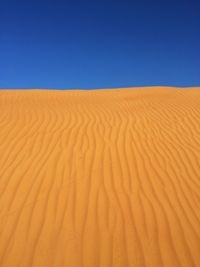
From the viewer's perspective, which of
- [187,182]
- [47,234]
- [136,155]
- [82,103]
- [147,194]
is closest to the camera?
[47,234]

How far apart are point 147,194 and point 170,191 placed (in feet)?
1.24

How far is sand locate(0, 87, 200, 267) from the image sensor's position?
10.1ft

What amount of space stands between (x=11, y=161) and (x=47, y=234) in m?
2.16

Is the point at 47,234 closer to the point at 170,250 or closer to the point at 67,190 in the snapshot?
the point at 67,190

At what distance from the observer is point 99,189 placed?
4250 mm

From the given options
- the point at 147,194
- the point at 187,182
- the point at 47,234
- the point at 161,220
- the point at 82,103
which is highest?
the point at 82,103

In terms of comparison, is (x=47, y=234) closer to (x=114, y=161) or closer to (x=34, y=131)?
(x=114, y=161)

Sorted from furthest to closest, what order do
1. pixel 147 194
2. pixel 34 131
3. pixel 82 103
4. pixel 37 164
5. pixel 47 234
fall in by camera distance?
pixel 82 103 < pixel 34 131 < pixel 37 164 < pixel 147 194 < pixel 47 234

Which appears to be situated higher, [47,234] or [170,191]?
[170,191]

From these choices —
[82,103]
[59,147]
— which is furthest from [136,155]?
[82,103]

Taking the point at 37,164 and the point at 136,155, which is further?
the point at 136,155

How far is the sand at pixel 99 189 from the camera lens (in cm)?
307

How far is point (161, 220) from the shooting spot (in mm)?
3545

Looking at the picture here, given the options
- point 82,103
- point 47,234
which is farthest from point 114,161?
point 82,103
